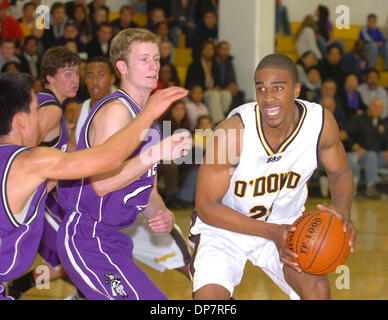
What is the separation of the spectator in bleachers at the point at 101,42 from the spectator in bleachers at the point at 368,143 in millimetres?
3813

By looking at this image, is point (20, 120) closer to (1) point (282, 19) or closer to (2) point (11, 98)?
(2) point (11, 98)

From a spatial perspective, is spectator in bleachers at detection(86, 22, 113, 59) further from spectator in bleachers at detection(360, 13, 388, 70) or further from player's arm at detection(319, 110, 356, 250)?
player's arm at detection(319, 110, 356, 250)

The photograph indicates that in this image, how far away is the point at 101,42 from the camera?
9.13 metres

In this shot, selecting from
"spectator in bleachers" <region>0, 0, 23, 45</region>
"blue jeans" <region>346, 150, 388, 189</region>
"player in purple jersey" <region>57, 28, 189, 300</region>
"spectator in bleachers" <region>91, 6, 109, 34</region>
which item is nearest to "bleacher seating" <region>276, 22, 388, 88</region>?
"blue jeans" <region>346, 150, 388, 189</region>

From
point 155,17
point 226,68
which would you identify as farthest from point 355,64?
point 155,17

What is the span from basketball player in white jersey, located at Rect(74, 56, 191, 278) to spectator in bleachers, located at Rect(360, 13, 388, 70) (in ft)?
25.8

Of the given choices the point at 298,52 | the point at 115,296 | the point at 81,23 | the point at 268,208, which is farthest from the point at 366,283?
the point at 298,52

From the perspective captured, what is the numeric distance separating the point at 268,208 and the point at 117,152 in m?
1.28

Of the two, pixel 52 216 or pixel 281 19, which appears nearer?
pixel 52 216

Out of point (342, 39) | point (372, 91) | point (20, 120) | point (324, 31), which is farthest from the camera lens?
point (342, 39)

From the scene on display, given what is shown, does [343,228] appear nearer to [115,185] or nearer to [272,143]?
[272,143]

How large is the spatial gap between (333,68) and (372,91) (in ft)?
2.67

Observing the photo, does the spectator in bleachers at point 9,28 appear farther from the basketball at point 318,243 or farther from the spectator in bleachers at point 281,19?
the basketball at point 318,243
